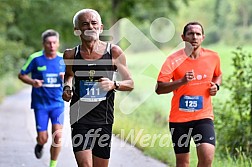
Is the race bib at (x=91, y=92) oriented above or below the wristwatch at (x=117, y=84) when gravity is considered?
below

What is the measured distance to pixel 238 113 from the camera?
11492mm

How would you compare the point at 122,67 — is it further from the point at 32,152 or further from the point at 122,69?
the point at 32,152

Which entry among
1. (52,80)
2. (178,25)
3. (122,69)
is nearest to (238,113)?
(52,80)

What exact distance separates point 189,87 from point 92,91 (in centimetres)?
127

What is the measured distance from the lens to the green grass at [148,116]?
36.7 ft

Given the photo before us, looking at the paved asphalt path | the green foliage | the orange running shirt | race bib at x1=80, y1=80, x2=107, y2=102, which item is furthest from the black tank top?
the green foliage

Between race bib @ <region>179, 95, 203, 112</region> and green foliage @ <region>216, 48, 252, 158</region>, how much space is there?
3.91 metres

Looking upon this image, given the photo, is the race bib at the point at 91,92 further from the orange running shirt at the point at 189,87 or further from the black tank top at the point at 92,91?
the orange running shirt at the point at 189,87

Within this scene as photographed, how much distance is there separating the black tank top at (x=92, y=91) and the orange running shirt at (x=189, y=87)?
0.88 m

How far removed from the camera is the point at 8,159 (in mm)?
10797

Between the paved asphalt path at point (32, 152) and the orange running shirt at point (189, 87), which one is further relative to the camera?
the paved asphalt path at point (32, 152)

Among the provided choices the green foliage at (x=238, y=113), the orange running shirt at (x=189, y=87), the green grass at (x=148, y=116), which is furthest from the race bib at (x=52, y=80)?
the orange running shirt at (x=189, y=87)

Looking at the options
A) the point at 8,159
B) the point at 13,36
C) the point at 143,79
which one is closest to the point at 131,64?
the point at 143,79

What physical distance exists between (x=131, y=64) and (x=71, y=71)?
2842cm
